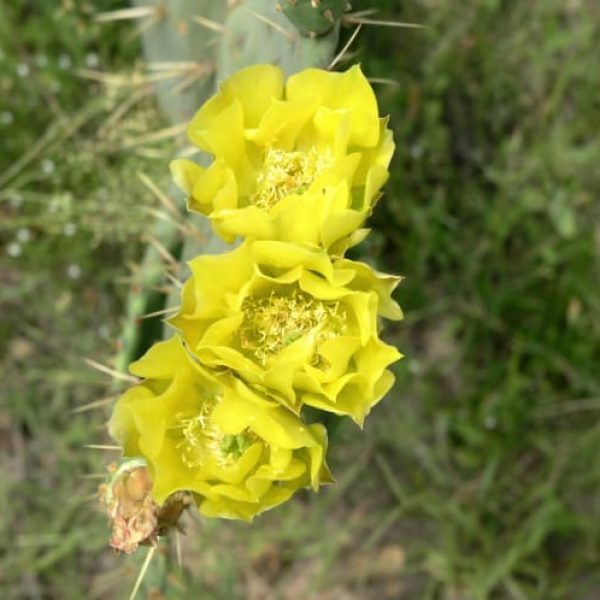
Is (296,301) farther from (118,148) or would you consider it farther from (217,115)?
(118,148)

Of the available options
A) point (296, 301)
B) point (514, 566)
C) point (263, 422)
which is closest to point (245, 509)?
point (263, 422)

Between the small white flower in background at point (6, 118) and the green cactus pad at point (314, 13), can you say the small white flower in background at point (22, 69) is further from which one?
the green cactus pad at point (314, 13)

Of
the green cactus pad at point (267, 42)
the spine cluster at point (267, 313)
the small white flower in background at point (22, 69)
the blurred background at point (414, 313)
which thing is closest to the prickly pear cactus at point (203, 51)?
the green cactus pad at point (267, 42)

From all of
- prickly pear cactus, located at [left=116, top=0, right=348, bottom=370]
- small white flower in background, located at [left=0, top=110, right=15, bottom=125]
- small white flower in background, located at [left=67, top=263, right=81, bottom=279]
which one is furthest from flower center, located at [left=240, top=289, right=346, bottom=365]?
small white flower in background, located at [left=0, top=110, right=15, bottom=125]

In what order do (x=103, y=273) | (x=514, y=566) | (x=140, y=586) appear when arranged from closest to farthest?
(x=140, y=586), (x=514, y=566), (x=103, y=273)

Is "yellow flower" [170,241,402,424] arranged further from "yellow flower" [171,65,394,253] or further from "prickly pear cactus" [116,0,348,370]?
"prickly pear cactus" [116,0,348,370]

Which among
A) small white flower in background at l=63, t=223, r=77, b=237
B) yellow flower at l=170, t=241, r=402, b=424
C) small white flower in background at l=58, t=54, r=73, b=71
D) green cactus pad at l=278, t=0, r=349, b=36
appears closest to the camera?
yellow flower at l=170, t=241, r=402, b=424

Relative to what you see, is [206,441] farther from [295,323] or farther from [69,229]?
[69,229]
